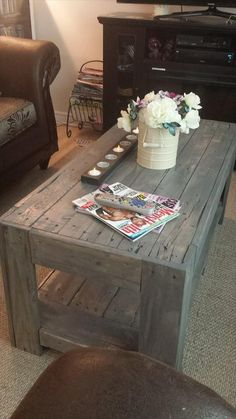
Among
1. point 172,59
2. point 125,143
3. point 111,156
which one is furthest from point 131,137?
point 172,59

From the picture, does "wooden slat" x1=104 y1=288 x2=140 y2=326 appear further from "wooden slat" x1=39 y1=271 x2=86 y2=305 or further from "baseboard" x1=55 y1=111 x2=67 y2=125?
"baseboard" x1=55 y1=111 x2=67 y2=125

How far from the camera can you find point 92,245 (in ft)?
3.80

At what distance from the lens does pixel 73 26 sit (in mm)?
3260

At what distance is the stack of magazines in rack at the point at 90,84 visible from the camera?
314cm

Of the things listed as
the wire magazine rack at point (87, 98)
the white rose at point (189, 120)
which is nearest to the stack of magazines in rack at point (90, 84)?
the wire magazine rack at point (87, 98)

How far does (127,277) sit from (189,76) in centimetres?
196

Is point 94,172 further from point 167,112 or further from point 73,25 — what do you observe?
point 73,25

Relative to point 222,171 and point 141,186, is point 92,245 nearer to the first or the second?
point 141,186

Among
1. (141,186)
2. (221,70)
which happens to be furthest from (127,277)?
(221,70)

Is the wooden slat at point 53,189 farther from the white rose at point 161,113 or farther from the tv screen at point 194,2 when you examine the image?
the tv screen at point 194,2

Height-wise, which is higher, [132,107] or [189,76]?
[132,107]

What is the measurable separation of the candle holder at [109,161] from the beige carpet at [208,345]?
0.61 meters

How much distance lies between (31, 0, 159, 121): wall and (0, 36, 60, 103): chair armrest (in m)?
0.85

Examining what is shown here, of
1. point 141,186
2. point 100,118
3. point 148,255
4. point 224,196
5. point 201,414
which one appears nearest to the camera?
point 201,414
